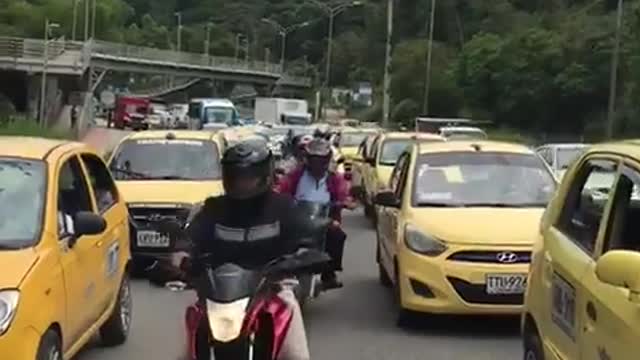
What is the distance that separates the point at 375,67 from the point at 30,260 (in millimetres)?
123377

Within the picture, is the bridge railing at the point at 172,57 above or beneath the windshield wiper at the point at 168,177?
above

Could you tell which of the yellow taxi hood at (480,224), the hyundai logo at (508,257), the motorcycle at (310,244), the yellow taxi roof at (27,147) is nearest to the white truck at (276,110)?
the motorcycle at (310,244)

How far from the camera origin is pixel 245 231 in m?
6.01

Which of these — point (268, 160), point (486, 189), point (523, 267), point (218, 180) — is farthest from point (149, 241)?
point (268, 160)

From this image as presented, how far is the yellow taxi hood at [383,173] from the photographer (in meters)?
22.3

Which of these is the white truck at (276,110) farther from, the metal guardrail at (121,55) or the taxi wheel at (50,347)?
the taxi wheel at (50,347)

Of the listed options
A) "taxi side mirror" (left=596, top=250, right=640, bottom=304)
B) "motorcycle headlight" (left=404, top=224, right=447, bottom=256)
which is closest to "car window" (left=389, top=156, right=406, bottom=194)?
"motorcycle headlight" (left=404, top=224, right=447, bottom=256)

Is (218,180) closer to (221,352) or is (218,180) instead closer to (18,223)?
(18,223)

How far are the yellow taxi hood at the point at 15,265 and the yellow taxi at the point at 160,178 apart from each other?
589 centimetres

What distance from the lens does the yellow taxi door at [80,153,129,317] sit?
898 centimetres

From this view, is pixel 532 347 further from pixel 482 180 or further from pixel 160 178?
pixel 160 178

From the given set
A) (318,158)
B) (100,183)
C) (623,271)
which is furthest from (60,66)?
(623,271)

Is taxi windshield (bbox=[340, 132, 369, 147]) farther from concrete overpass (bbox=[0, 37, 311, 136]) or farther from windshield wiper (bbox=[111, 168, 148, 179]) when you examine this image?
concrete overpass (bbox=[0, 37, 311, 136])

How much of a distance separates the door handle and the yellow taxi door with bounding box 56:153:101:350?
10.7ft
